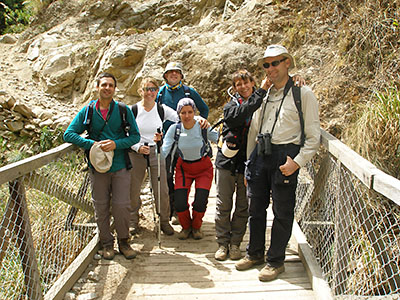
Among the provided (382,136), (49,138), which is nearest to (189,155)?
(382,136)

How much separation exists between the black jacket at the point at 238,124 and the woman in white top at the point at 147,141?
103 cm

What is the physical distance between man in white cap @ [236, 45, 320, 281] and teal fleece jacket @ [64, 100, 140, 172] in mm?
1372

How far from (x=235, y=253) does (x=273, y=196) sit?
3.43ft

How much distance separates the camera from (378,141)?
496 cm

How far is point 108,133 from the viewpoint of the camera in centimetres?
374

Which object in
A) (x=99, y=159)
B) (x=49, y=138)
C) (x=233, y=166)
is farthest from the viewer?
(x=49, y=138)

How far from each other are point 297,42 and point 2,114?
31.9 feet

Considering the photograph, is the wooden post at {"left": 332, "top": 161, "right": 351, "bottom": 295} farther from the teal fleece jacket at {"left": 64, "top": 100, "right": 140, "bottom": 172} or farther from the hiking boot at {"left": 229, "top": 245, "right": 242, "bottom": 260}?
A: the teal fleece jacket at {"left": 64, "top": 100, "right": 140, "bottom": 172}

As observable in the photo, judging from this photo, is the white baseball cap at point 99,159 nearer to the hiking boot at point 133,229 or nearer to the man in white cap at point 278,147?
the hiking boot at point 133,229

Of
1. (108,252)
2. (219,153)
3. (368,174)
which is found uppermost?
(368,174)

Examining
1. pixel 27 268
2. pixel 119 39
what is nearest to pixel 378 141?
pixel 27 268

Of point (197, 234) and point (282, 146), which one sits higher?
point (282, 146)

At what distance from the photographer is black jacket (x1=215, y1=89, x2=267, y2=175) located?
315 centimetres

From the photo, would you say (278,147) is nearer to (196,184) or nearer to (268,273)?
(268,273)
